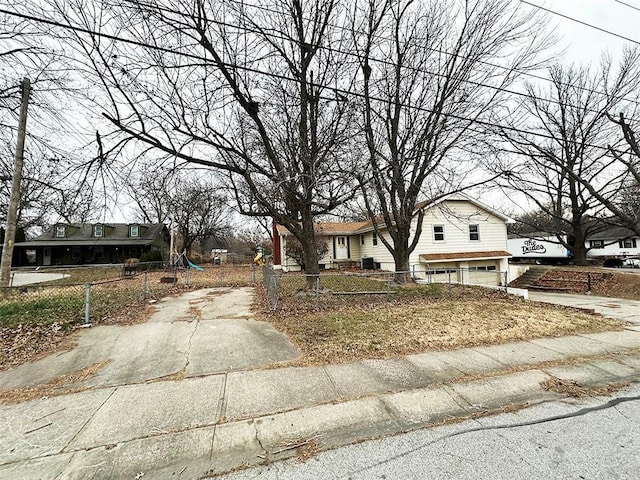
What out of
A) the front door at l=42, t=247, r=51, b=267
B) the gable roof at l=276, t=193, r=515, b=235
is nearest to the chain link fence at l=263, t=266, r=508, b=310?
the gable roof at l=276, t=193, r=515, b=235

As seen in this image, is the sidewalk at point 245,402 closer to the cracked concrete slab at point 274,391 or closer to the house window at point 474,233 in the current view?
the cracked concrete slab at point 274,391

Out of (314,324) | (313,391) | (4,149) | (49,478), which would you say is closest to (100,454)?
(49,478)

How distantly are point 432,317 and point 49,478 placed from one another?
6.51 m

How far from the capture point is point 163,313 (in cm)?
736

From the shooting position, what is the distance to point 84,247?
2939 centimetres

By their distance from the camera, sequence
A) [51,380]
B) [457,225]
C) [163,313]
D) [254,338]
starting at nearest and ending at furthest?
[51,380] < [254,338] < [163,313] < [457,225]

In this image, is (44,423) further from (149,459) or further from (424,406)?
(424,406)

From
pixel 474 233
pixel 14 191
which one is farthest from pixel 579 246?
pixel 14 191

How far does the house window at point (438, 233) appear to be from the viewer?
17188 millimetres

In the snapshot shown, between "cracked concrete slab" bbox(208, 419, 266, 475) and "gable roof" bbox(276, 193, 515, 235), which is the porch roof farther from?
"cracked concrete slab" bbox(208, 419, 266, 475)

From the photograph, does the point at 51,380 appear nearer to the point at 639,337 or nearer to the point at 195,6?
the point at 195,6

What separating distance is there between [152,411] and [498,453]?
3209mm

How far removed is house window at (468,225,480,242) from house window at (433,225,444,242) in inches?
79.2

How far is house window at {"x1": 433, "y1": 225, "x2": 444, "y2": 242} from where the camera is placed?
677 inches
